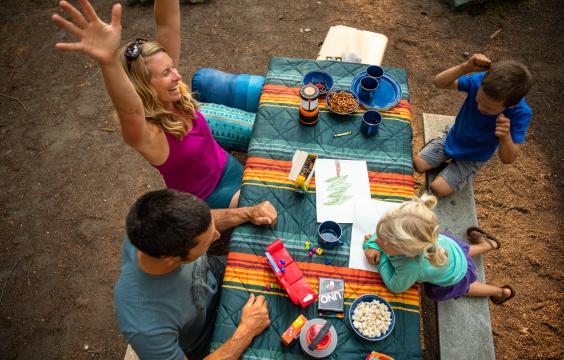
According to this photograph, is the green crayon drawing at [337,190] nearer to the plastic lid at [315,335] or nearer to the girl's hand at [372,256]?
the girl's hand at [372,256]

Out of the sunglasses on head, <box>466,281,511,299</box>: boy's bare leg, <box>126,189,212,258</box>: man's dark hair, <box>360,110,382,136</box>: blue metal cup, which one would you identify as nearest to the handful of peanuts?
Answer: <box>360,110,382,136</box>: blue metal cup

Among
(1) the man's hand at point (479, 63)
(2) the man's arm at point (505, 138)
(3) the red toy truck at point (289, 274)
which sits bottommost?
(3) the red toy truck at point (289, 274)

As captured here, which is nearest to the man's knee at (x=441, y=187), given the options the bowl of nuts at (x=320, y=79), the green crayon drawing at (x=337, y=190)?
the green crayon drawing at (x=337, y=190)

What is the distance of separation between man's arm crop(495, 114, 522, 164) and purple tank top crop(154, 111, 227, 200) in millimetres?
2240

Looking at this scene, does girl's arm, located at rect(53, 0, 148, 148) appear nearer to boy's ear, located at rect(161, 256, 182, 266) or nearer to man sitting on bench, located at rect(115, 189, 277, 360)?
man sitting on bench, located at rect(115, 189, 277, 360)

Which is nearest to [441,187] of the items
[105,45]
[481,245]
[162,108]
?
[481,245]

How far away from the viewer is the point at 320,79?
10.0 feet

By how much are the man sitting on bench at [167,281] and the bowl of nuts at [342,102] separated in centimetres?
145

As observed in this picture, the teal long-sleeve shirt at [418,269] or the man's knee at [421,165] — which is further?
the man's knee at [421,165]

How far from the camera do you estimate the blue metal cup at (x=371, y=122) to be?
267 centimetres

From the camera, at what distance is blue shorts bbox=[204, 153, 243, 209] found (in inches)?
119

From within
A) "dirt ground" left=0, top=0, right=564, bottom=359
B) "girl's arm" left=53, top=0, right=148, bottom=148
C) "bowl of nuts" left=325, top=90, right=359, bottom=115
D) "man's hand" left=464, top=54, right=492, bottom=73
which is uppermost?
"girl's arm" left=53, top=0, right=148, bottom=148

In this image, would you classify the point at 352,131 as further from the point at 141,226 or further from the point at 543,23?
the point at 543,23

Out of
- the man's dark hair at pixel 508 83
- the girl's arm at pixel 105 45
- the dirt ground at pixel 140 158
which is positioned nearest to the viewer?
the girl's arm at pixel 105 45
